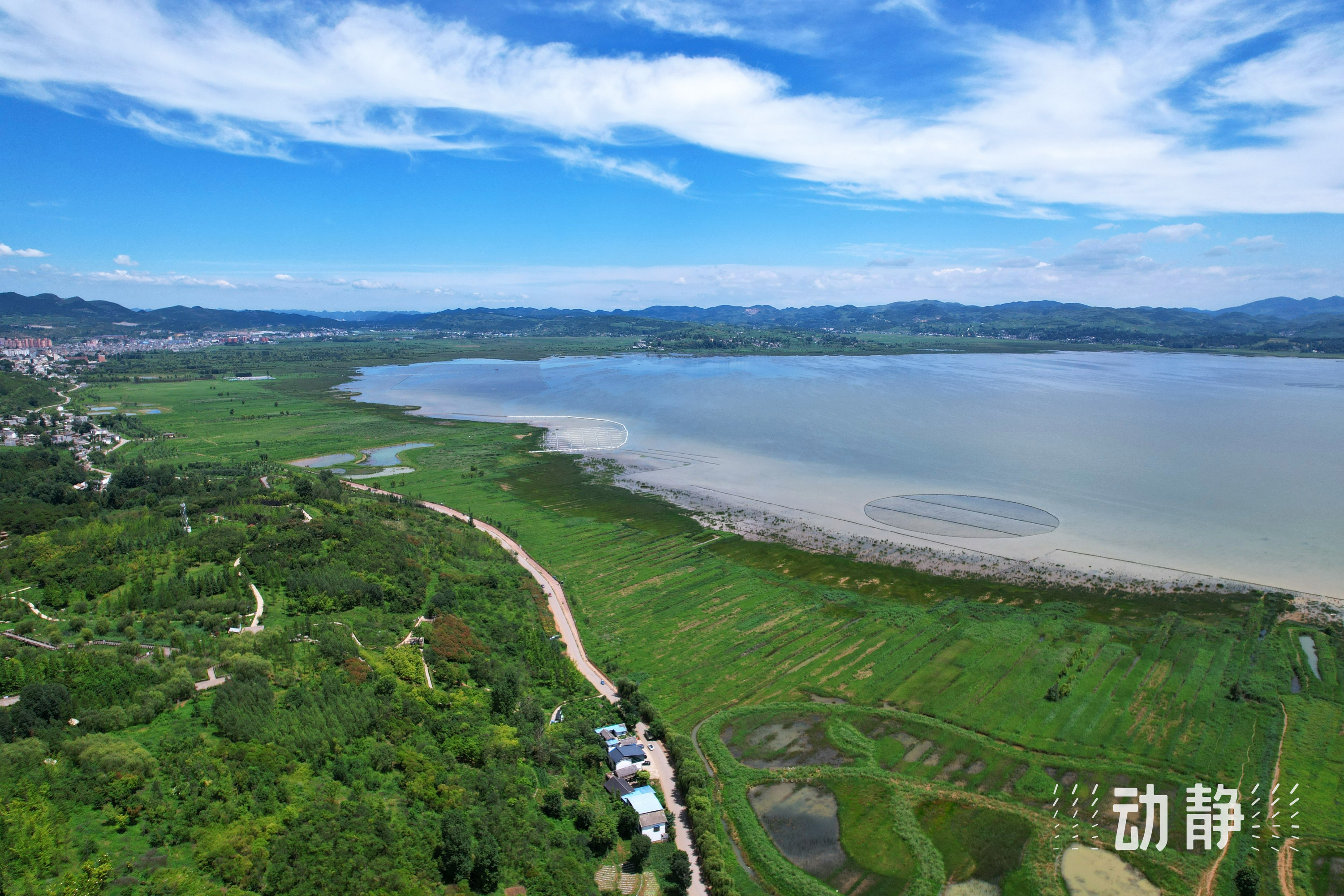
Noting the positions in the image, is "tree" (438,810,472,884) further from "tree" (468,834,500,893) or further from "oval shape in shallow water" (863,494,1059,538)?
"oval shape in shallow water" (863,494,1059,538)

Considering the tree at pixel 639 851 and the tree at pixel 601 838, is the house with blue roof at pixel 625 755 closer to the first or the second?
the tree at pixel 601 838

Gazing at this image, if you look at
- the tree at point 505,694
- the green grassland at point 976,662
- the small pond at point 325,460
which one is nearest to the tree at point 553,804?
the tree at point 505,694

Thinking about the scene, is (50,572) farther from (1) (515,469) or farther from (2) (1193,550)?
(2) (1193,550)

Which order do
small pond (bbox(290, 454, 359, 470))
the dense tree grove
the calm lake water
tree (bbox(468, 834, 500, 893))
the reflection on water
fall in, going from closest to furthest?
the dense tree grove, tree (bbox(468, 834, 500, 893)), the calm lake water, the reflection on water, small pond (bbox(290, 454, 359, 470))

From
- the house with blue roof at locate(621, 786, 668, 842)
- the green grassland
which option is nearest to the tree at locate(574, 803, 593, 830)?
the house with blue roof at locate(621, 786, 668, 842)

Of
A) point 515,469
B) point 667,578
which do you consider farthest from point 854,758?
point 515,469

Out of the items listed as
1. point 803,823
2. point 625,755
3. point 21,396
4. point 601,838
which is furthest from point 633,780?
point 21,396
